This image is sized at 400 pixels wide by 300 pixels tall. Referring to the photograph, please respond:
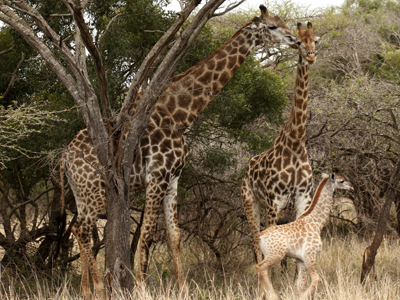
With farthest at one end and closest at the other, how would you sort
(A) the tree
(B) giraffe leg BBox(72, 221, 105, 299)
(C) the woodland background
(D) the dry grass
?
(C) the woodland background, (D) the dry grass, (B) giraffe leg BBox(72, 221, 105, 299), (A) the tree

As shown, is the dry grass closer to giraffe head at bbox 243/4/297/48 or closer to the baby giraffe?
the baby giraffe

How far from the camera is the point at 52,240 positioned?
8000 millimetres

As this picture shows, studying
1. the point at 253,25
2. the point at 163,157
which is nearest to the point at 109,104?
the point at 163,157

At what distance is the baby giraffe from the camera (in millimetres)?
4891

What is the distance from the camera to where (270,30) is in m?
6.20

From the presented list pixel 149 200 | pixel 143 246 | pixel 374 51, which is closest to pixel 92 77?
pixel 149 200

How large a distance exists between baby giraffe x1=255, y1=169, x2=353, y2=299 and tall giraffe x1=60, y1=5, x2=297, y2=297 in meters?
1.38

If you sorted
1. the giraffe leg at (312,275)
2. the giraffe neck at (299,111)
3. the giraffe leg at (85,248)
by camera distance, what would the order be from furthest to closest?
the giraffe leg at (85,248) → the giraffe neck at (299,111) → the giraffe leg at (312,275)

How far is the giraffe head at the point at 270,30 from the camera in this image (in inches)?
236

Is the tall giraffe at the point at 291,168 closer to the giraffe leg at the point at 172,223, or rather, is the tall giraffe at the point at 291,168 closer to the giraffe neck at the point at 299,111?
the giraffe neck at the point at 299,111

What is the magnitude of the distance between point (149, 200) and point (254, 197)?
1.46m

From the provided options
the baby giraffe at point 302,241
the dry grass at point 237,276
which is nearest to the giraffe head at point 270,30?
the baby giraffe at point 302,241

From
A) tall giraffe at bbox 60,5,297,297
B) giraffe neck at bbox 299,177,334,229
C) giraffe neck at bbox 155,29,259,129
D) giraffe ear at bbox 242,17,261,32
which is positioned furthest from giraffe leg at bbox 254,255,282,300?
giraffe ear at bbox 242,17,261,32

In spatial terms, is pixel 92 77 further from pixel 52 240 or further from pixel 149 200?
pixel 52 240
